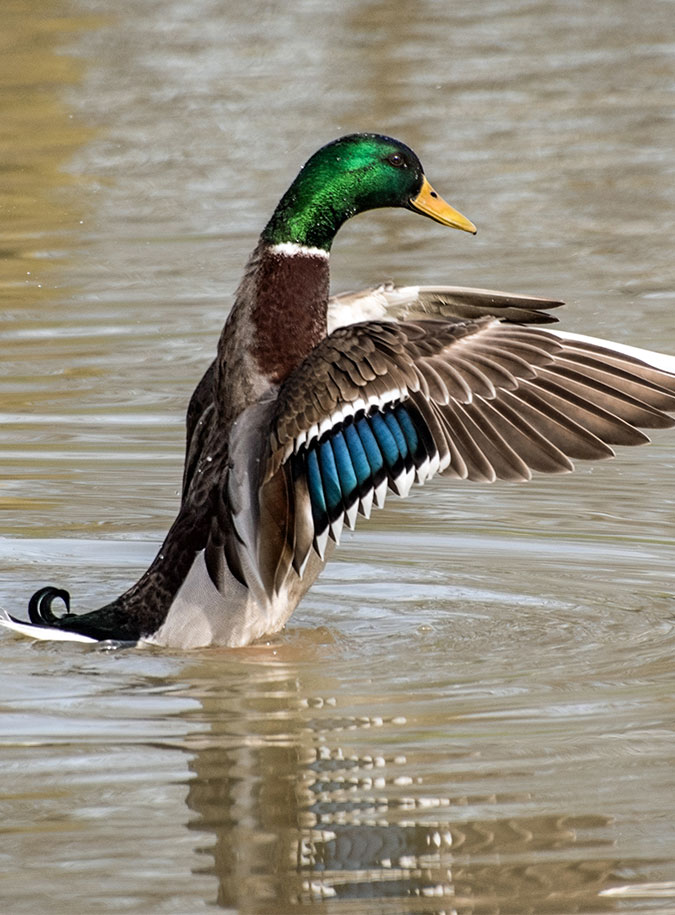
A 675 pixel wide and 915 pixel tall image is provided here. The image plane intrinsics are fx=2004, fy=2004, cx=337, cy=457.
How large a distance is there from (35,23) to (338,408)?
12.3 meters

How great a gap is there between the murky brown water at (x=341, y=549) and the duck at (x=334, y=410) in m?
0.23

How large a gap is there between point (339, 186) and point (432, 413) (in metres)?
0.94

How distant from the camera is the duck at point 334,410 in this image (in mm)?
5418

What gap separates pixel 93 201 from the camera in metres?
12.6

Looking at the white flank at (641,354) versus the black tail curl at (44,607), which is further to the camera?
the black tail curl at (44,607)

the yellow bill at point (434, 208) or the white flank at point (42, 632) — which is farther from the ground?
the yellow bill at point (434, 208)

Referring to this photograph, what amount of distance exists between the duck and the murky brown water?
228mm

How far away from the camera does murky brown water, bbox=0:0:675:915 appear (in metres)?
4.43

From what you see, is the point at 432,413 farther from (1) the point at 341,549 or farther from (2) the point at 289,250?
(1) the point at 341,549

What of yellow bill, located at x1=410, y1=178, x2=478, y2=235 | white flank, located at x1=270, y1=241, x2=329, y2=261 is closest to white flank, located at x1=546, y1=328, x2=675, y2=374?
yellow bill, located at x1=410, y1=178, x2=478, y2=235

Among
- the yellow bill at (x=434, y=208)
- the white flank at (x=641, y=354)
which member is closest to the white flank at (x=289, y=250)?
the yellow bill at (x=434, y=208)

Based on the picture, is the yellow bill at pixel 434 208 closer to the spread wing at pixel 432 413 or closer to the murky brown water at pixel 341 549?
the spread wing at pixel 432 413

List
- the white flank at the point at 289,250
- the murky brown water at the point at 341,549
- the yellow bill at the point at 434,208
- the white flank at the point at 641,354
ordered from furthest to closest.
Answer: the yellow bill at the point at 434,208 → the white flank at the point at 289,250 → the white flank at the point at 641,354 → the murky brown water at the point at 341,549

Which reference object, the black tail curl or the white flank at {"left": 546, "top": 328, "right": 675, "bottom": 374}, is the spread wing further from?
the black tail curl
